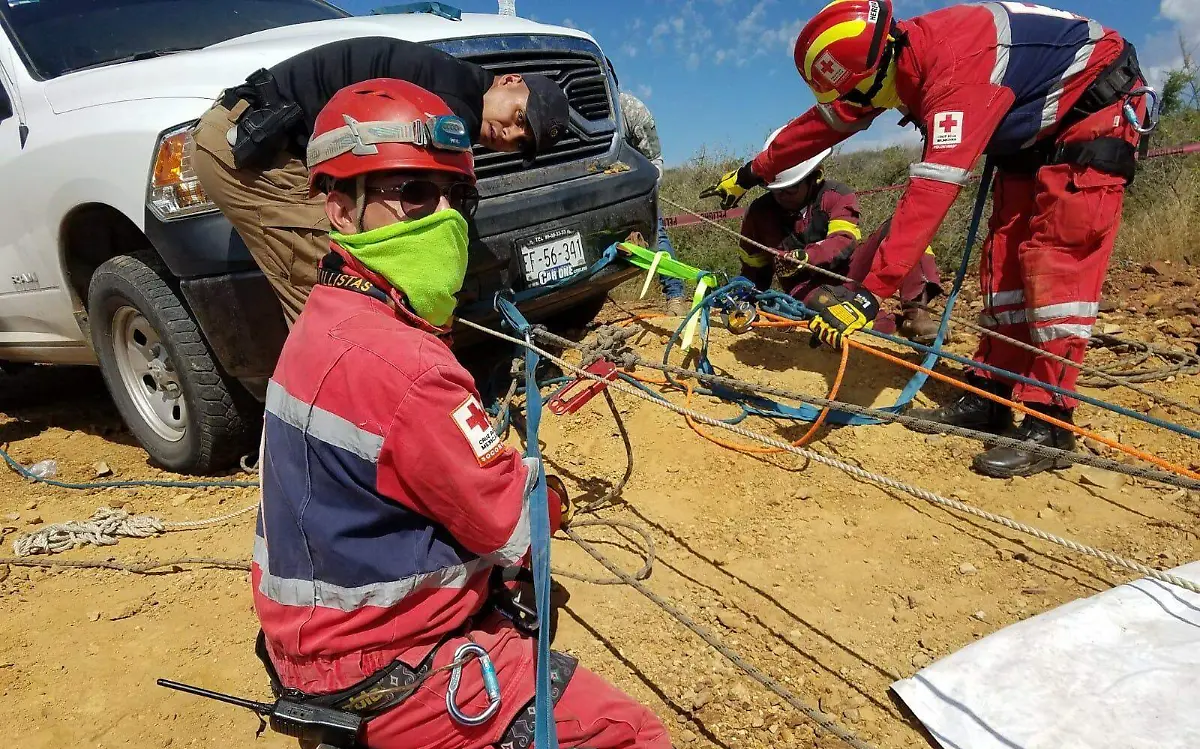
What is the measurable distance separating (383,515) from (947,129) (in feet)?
8.88

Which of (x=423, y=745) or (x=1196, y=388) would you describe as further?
(x=1196, y=388)

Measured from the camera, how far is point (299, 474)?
4.87 ft

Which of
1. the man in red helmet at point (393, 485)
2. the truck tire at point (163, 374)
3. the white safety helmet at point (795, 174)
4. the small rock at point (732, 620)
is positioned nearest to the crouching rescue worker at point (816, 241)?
the white safety helmet at point (795, 174)

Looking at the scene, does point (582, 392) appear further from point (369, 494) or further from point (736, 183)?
point (736, 183)

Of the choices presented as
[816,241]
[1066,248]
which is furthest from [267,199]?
[816,241]

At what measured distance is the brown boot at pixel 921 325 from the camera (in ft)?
16.9

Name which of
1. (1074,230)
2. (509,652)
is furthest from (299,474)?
(1074,230)

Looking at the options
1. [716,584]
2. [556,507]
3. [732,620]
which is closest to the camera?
[556,507]

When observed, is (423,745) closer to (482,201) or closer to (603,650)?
(603,650)

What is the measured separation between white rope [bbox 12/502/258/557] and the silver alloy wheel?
46cm

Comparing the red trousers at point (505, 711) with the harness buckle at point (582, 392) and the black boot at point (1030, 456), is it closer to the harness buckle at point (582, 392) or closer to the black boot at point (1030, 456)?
the harness buckle at point (582, 392)

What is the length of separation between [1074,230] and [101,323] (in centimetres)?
429

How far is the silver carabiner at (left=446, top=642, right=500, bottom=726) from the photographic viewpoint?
1.49 meters

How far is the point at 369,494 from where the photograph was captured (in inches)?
57.7
